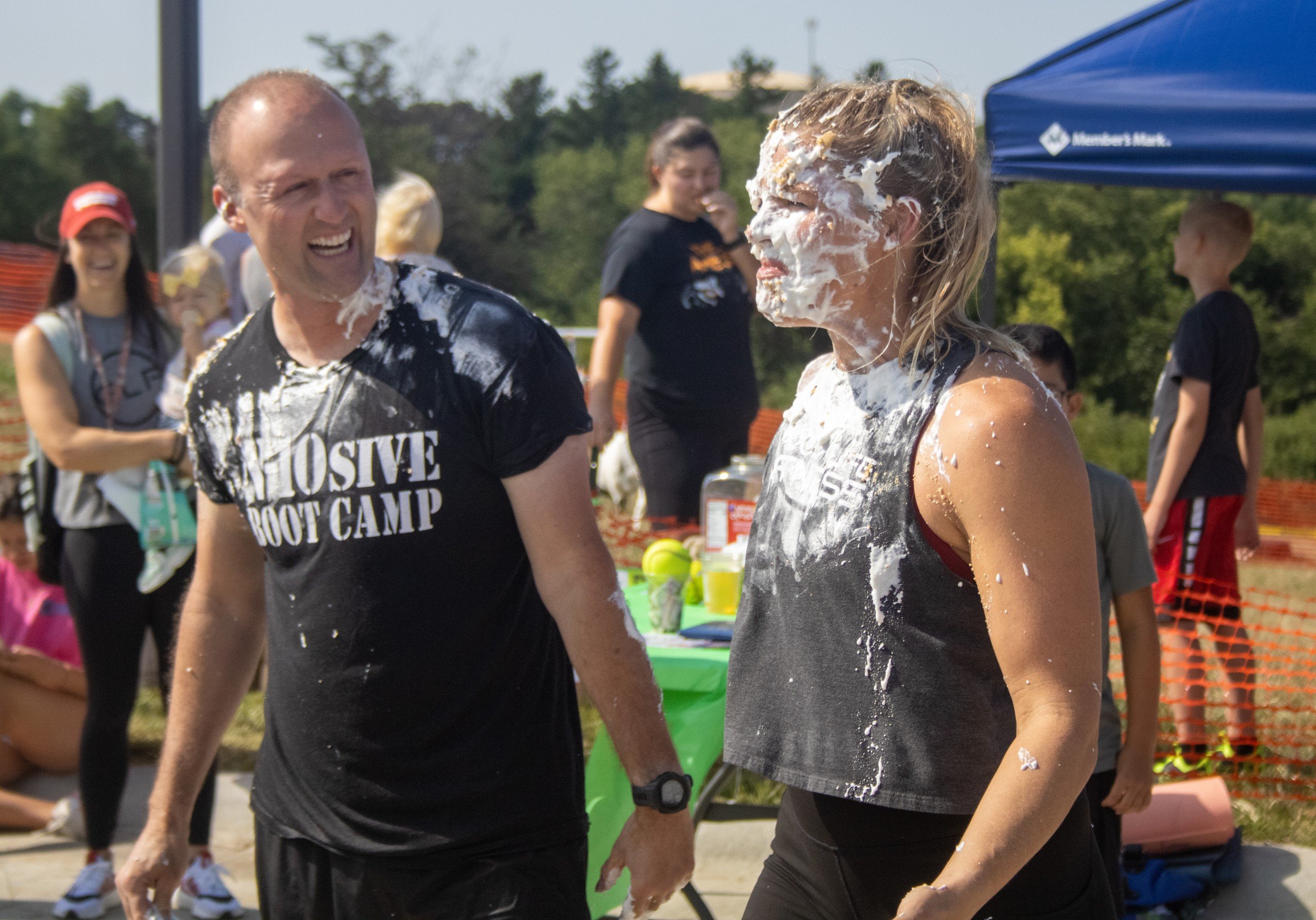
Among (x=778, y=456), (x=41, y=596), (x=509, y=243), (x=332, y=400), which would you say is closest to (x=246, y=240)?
(x=41, y=596)

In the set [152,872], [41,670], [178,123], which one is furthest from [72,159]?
[152,872]

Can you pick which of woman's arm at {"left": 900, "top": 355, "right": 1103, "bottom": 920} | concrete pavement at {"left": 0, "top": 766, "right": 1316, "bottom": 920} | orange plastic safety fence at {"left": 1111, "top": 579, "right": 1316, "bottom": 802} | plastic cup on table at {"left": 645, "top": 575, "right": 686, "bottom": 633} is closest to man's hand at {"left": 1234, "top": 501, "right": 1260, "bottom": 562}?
orange plastic safety fence at {"left": 1111, "top": 579, "right": 1316, "bottom": 802}

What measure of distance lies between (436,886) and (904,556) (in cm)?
86

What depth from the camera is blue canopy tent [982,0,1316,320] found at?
13.2ft

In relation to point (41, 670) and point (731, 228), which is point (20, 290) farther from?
point (731, 228)

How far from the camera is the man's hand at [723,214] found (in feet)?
15.9

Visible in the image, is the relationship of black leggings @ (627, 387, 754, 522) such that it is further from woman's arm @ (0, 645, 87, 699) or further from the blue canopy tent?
woman's arm @ (0, 645, 87, 699)

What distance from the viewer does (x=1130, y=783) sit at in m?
2.76

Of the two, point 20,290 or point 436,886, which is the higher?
point 436,886

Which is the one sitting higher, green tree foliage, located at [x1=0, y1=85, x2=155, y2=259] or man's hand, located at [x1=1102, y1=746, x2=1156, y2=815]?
green tree foliage, located at [x1=0, y1=85, x2=155, y2=259]

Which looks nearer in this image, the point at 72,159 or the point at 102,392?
the point at 102,392

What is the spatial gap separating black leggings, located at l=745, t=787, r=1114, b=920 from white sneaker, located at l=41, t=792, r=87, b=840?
3335 millimetres

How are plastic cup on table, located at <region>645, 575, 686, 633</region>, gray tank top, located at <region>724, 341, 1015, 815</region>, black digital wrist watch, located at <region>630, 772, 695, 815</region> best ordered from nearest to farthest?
gray tank top, located at <region>724, 341, 1015, 815</region>, black digital wrist watch, located at <region>630, 772, 695, 815</region>, plastic cup on table, located at <region>645, 575, 686, 633</region>

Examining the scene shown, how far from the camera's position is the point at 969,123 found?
1.59 meters
